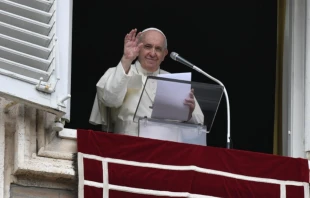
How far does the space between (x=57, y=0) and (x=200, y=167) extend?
1.34 meters

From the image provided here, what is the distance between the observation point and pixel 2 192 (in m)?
9.73

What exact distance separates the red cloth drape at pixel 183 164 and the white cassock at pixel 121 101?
0.39m

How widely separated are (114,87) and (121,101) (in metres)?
0.15

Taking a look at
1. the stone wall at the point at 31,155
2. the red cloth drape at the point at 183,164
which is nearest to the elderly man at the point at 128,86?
the red cloth drape at the point at 183,164

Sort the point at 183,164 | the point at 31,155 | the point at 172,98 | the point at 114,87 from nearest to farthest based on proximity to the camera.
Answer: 1. the point at 31,155
2. the point at 183,164
3. the point at 172,98
4. the point at 114,87

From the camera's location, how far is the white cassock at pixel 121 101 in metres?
10.7

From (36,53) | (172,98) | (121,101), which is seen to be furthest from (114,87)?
(36,53)

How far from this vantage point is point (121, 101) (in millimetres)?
10805

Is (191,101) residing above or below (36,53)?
below

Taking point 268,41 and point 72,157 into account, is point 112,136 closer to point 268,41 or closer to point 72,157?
point 72,157

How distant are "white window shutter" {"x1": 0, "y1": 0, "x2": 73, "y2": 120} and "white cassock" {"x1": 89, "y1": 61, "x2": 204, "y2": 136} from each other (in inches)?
25.9

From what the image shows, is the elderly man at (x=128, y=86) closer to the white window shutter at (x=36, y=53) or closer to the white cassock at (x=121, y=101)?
the white cassock at (x=121, y=101)

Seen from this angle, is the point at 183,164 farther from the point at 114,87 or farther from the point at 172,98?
the point at 114,87

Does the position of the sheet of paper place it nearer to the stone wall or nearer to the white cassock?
the white cassock
